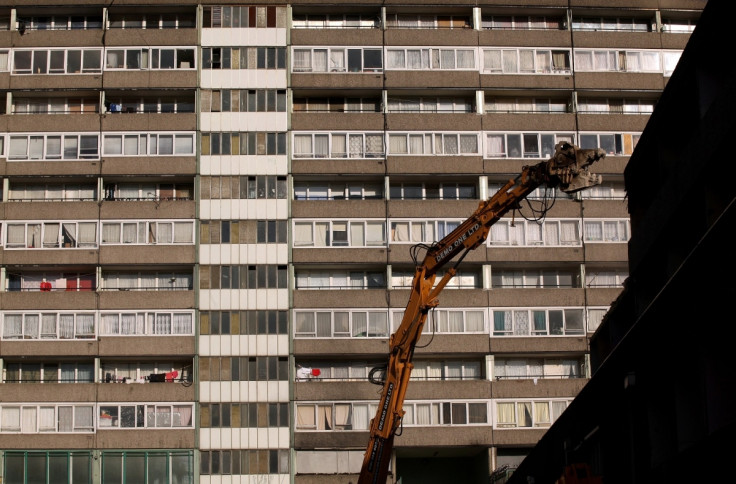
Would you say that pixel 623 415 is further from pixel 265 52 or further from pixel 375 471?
pixel 265 52

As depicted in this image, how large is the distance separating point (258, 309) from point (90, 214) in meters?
11.6

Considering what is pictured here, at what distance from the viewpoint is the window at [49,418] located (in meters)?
74.7

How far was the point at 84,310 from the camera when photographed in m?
76.4

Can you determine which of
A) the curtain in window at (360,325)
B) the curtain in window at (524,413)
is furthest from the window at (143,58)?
the curtain in window at (524,413)

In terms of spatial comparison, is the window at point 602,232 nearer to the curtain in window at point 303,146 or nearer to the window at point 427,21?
the window at point 427,21

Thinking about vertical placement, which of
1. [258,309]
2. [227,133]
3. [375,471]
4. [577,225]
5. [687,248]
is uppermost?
[227,133]

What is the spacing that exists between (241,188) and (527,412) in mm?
21248

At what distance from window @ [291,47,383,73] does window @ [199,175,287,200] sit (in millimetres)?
7374

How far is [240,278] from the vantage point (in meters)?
76.4

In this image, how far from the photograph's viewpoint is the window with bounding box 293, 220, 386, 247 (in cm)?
7750

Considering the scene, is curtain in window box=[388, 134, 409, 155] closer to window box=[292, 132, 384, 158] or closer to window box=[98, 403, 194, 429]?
window box=[292, 132, 384, 158]

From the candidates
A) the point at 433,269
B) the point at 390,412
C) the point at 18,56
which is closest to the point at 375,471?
the point at 390,412

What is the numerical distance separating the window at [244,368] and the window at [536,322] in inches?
500

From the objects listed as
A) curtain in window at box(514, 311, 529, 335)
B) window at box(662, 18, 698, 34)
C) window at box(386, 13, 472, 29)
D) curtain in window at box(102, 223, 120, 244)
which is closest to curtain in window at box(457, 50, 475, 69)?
window at box(386, 13, 472, 29)
